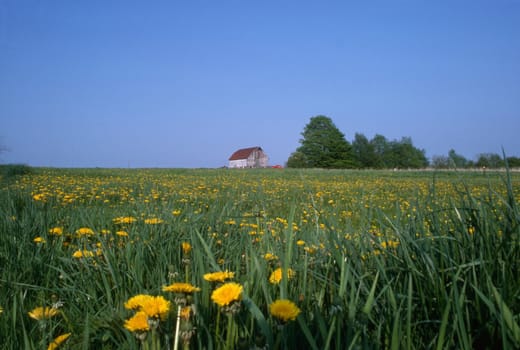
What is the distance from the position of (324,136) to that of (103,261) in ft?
221

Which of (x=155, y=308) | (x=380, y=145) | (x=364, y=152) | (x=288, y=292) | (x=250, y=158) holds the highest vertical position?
(x=380, y=145)

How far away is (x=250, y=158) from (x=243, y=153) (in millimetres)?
5216

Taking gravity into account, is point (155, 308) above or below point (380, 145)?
below

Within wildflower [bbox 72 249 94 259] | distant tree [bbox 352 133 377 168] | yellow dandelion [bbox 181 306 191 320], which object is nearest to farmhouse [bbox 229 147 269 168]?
distant tree [bbox 352 133 377 168]

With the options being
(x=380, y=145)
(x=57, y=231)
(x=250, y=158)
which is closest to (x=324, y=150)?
(x=250, y=158)

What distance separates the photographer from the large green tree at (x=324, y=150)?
66750 millimetres

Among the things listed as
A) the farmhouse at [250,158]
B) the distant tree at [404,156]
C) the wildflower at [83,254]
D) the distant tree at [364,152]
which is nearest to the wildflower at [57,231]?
the wildflower at [83,254]

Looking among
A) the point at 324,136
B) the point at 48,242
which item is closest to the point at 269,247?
the point at 48,242

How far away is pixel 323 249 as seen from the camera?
5.97 feet

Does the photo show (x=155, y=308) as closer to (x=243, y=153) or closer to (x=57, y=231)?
(x=57, y=231)

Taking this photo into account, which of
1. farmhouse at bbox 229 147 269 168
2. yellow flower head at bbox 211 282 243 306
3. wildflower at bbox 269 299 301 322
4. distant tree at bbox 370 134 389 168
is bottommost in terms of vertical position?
wildflower at bbox 269 299 301 322

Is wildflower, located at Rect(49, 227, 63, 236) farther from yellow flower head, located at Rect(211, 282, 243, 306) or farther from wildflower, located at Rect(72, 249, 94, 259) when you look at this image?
yellow flower head, located at Rect(211, 282, 243, 306)

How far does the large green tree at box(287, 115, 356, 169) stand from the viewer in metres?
66.8

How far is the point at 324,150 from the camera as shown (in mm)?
67500
